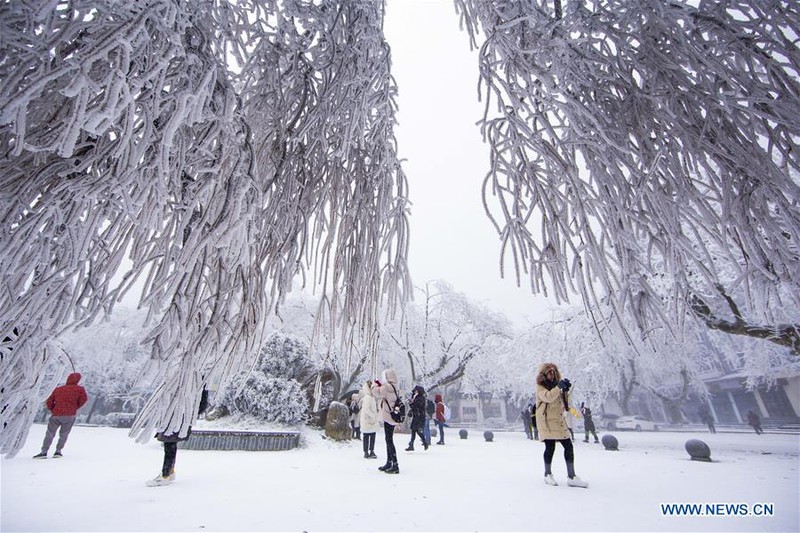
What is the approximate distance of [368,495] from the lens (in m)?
3.91

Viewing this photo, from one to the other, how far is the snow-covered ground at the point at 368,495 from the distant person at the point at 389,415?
0.62 ft

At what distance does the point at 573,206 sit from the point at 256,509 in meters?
3.55

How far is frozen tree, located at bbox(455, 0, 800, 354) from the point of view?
1.02 meters

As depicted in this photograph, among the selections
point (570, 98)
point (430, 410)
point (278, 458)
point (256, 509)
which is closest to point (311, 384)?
point (430, 410)

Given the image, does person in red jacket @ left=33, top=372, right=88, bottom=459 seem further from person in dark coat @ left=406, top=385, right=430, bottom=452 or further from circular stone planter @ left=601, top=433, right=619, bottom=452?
circular stone planter @ left=601, top=433, right=619, bottom=452

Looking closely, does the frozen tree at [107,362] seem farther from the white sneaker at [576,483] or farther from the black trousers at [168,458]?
the white sneaker at [576,483]

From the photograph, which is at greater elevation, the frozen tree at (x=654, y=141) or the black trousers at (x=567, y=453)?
the frozen tree at (x=654, y=141)

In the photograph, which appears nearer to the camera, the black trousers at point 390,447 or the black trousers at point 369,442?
the black trousers at point 390,447

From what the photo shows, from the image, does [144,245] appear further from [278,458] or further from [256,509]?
[278,458]

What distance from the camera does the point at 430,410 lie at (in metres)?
11.1

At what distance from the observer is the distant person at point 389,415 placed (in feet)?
17.3

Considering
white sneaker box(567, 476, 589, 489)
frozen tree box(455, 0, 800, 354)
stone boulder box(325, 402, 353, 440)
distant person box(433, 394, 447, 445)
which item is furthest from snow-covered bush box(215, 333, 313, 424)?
frozen tree box(455, 0, 800, 354)

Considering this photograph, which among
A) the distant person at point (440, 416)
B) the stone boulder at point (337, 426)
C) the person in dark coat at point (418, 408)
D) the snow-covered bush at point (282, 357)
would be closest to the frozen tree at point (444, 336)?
the distant person at point (440, 416)

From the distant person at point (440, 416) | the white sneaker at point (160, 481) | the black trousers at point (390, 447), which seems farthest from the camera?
the distant person at point (440, 416)
